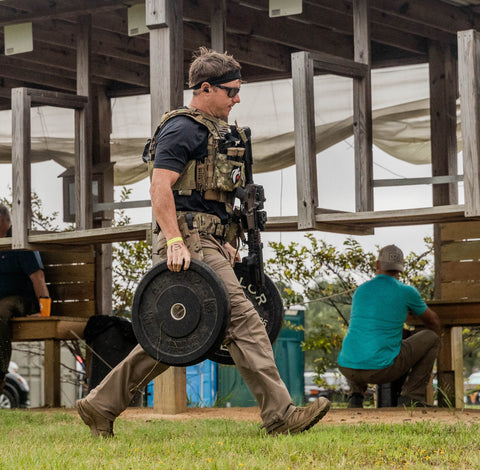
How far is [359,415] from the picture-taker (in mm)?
7137

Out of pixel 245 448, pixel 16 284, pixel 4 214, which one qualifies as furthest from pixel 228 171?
pixel 16 284

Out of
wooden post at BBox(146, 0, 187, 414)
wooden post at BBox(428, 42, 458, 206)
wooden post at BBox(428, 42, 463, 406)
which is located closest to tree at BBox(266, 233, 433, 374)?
wooden post at BBox(428, 42, 463, 406)

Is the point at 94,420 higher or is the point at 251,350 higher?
the point at 251,350

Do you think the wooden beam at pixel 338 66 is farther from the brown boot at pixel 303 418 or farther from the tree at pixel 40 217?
the brown boot at pixel 303 418

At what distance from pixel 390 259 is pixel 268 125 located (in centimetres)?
214

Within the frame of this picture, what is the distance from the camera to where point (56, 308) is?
10.4m

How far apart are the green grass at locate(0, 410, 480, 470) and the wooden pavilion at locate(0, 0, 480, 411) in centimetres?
199

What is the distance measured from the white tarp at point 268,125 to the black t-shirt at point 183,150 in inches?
143

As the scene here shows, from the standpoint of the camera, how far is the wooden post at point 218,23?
8.88 metres

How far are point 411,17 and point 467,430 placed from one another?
482cm

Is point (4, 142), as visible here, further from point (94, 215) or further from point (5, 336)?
point (5, 336)

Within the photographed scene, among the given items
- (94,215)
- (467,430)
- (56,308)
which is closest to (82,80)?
(94,215)

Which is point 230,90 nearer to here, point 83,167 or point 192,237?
point 192,237

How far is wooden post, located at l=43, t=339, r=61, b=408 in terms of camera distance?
985cm
